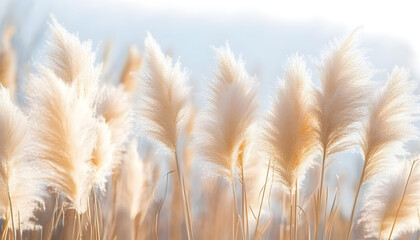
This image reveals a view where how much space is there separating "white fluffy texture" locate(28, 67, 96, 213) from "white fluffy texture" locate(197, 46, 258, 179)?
1.08ft

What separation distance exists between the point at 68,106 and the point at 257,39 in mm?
Answer: 1704

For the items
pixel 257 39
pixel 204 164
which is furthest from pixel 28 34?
pixel 204 164

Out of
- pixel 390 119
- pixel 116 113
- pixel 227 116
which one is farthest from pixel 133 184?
pixel 390 119

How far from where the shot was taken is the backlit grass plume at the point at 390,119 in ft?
6.05

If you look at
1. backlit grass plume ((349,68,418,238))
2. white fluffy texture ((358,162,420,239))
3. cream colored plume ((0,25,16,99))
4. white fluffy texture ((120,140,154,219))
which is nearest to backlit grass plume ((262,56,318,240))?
backlit grass plume ((349,68,418,238))

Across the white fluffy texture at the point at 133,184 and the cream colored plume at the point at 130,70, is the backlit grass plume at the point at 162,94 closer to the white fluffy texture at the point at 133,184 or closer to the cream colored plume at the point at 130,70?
the white fluffy texture at the point at 133,184

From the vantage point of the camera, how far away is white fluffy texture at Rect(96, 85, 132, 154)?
6.65ft

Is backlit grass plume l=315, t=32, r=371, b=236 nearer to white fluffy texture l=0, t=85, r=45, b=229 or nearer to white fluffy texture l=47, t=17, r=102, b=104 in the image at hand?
white fluffy texture l=47, t=17, r=102, b=104

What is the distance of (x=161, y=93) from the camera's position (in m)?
1.83

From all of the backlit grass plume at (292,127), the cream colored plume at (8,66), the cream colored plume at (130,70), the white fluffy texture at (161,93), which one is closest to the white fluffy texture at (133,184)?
the cream colored plume at (130,70)

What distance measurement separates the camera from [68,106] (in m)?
1.58

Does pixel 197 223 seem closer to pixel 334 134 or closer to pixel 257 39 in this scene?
pixel 257 39

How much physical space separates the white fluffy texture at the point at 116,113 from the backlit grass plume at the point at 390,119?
69cm

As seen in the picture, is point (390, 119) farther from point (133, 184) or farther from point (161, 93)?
point (133, 184)
